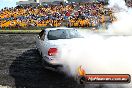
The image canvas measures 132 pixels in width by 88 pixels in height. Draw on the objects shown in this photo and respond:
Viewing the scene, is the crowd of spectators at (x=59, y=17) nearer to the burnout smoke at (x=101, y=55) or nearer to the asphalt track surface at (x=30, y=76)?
the asphalt track surface at (x=30, y=76)

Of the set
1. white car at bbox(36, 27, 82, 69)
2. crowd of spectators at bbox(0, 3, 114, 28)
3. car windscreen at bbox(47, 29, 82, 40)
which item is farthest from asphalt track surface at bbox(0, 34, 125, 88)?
crowd of spectators at bbox(0, 3, 114, 28)

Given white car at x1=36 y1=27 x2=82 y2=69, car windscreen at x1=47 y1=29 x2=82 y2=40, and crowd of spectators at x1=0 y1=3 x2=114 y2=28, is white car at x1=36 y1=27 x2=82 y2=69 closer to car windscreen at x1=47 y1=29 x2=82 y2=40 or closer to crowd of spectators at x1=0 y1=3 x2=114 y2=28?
car windscreen at x1=47 y1=29 x2=82 y2=40

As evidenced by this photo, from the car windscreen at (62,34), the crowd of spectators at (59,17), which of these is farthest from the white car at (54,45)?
the crowd of spectators at (59,17)

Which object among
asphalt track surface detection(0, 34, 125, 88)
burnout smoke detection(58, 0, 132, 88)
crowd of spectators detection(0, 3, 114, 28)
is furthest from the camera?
crowd of spectators detection(0, 3, 114, 28)

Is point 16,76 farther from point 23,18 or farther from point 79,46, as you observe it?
point 23,18

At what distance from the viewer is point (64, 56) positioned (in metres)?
9.31

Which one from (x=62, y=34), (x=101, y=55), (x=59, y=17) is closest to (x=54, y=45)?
(x=62, y=34)

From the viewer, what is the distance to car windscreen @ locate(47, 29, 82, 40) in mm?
10805

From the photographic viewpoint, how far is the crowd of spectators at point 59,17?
37.6m

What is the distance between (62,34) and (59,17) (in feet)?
103

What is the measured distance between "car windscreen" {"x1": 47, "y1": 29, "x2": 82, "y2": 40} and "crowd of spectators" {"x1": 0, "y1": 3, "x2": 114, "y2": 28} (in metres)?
22.6

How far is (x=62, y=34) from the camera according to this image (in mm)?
11016

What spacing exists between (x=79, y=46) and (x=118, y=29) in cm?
1487

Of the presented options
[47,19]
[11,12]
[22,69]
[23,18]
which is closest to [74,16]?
[47,19]
